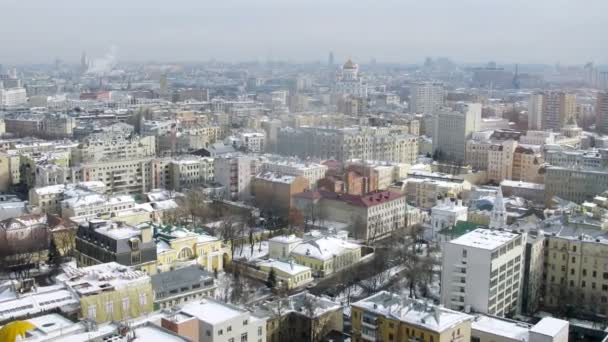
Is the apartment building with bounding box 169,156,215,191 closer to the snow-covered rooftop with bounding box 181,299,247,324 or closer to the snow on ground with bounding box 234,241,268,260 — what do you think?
the snow on ground with bounding box 234,241,268,260

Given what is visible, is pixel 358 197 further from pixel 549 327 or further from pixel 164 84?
pixel 164 84

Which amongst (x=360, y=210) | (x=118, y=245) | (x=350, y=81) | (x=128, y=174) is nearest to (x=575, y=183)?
(x=360, y=210)

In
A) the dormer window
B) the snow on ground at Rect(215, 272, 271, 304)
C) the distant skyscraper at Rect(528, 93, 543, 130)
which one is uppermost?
A: the distant skyscraper at Rect(528, 93, 543, 130)

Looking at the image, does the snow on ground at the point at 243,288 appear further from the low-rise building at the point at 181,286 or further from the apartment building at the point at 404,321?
the apartment building at the point at 404,321

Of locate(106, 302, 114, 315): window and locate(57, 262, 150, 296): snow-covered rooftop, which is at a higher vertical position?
locate(57, 262, 150, 296): snow-covered rooftop

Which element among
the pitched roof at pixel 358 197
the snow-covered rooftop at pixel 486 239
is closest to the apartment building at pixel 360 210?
the pitched roof at pixel 358 197

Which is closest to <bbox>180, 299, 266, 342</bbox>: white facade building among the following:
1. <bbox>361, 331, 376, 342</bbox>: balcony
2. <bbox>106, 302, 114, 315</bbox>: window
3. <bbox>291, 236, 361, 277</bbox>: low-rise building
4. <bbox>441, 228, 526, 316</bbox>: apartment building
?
<bbox>361, 331, 376, 342</bbox>: balcony
